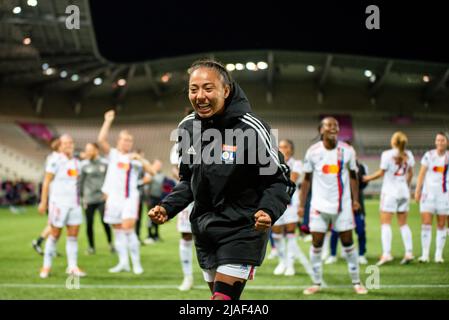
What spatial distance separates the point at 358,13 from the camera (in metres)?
8.83

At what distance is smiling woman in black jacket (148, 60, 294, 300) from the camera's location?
3.61 metres

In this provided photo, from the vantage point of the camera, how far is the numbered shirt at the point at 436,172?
9.80m

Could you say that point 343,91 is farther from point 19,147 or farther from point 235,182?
point 235,182

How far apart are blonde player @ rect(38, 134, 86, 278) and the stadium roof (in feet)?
52.5

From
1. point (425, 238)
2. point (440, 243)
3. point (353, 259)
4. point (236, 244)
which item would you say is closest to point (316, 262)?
point (353, 259)

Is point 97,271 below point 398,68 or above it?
below

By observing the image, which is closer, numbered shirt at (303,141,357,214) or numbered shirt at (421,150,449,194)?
numbered shirt at (303,141,357,214)

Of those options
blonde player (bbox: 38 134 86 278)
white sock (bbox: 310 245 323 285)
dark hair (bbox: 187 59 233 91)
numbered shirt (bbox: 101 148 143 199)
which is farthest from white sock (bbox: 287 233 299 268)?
dark hair (bbox: 187 59 233 91)

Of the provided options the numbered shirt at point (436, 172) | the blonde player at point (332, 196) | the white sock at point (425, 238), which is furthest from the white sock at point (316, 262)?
the numbered shirt at point (436, 172)

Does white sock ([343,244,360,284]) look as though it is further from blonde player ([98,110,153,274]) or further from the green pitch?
blonde player ([98,110,153,274])

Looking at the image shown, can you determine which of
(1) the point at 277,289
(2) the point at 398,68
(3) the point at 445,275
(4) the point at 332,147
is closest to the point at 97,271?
(1) the point at 277,289

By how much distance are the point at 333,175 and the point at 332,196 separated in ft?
0.93

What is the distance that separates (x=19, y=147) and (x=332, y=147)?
3231 centimetres

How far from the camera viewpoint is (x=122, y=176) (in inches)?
376
